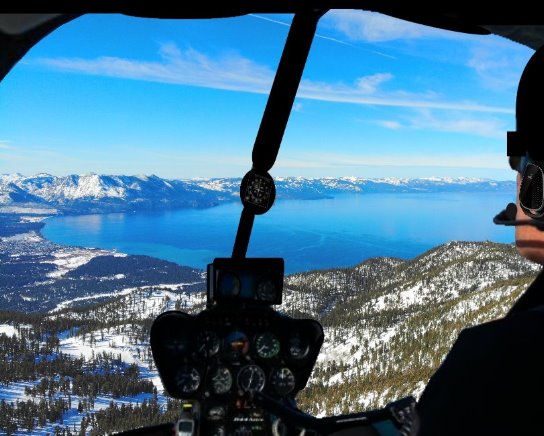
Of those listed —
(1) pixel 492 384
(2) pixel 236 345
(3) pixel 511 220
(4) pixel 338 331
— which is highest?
(3) pixel 511 220

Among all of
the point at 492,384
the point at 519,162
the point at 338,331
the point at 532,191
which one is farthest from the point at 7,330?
the point at 492,384

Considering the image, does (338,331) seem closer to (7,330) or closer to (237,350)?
(7,330)

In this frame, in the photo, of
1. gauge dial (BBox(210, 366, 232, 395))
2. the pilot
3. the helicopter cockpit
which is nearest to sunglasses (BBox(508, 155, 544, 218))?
the pilot

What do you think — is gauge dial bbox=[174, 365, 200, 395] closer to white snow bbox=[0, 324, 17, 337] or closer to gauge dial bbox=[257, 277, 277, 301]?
gauge dial bbox=[257, 277, 277, 301]

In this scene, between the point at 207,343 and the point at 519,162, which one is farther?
the point at 207,343

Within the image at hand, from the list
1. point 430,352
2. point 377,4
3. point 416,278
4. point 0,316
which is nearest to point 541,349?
point 377,4

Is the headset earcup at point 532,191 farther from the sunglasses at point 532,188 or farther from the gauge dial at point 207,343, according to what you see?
the gauge dial at point 207,343

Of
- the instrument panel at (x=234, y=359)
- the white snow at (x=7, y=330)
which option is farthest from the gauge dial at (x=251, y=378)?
the white snow at (x=7, y=330)
